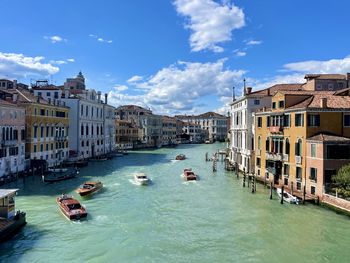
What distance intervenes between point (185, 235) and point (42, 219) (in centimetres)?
750

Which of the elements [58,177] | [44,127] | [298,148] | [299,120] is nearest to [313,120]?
[299,120]

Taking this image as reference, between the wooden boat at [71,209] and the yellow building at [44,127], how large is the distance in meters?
16.1

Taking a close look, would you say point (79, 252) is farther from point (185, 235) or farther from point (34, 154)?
point (34, 154)

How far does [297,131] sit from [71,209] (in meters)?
14.7

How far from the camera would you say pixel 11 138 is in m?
31.1

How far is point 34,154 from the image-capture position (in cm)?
3538

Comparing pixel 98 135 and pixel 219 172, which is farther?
pixel 98 135

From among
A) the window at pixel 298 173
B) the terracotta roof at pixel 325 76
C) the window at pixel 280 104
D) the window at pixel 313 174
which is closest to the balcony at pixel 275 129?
the window at pixel 280 104

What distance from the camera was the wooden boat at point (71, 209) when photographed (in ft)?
61.0

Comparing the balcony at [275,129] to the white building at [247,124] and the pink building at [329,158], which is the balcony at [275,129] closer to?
the pink building at [329,158]

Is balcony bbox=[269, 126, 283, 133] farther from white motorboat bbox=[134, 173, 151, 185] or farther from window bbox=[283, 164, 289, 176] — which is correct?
white motorboat bbox=[134, 173, 151, 185]

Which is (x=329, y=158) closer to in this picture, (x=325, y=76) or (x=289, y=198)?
(x=289, y=198)

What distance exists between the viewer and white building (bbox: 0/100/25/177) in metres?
29.5

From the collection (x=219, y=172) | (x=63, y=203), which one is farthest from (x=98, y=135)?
(x=63, y=203)
